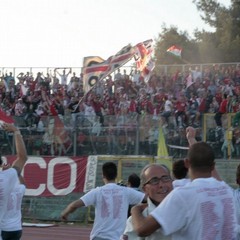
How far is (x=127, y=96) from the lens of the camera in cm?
2655

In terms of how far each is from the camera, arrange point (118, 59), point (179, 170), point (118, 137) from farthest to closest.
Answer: point (118, 59) → point (118, 137) → point (179, 170)

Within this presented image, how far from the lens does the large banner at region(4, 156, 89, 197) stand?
2345cm

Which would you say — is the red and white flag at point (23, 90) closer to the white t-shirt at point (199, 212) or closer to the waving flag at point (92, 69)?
the waving flag at point (92, 69)

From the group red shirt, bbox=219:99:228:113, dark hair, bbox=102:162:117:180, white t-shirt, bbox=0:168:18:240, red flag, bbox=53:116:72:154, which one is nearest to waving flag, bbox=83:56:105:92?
red flag, bbox=53:116:72:154

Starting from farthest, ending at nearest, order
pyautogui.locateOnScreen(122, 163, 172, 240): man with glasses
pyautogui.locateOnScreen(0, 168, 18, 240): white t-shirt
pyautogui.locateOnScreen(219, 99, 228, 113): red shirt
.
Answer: pyautogui.locateOnScreen(219, 99, 228, 113): red shirt
pyautogui.locateOnScreen(0, 168, 18, 240): white t-shirt
pyautogui.locateOnScreen(122, 163, 172, 240): man with glasses

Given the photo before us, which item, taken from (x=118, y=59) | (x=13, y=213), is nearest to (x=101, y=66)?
(x=118, y=59)

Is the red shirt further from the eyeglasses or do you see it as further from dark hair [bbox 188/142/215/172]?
dark hair [bbox 188/142/215/172]

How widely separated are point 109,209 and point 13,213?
4.83ft

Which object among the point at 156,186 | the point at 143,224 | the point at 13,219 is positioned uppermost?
the point at 156,186

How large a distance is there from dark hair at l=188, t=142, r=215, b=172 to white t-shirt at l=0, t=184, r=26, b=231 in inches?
227

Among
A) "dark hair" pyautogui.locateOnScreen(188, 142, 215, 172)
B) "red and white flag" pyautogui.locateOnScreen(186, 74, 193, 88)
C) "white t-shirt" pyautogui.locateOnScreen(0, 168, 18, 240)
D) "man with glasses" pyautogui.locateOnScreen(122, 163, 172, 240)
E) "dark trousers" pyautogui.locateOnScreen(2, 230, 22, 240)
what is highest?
"red and white flag" pyautogui.locateOnScreen(186, 74, 193, 88)

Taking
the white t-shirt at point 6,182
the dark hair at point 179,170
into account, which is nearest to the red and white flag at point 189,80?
the dark hair at point 179,170

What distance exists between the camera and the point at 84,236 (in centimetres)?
2073

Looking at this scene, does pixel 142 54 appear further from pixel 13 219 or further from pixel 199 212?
pixel 199 212
